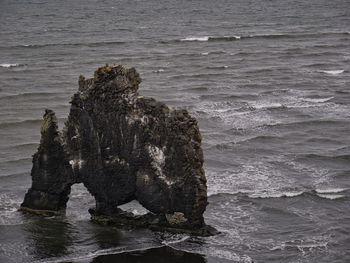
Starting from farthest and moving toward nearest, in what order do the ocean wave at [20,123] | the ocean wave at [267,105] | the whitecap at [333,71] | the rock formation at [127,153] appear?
the whitecap at [333,71], the ocean wave at [267,105], the ocean wave at [20,123], the rock formation at [127,153]

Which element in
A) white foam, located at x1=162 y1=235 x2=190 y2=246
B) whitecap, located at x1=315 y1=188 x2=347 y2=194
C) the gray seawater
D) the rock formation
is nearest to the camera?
the rock formation

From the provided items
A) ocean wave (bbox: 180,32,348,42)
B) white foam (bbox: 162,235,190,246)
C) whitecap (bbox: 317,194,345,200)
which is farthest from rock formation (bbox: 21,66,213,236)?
ocean wave (bbox: 180,32,348,42)

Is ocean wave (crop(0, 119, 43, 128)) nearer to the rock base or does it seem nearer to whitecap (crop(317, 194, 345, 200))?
the rock base

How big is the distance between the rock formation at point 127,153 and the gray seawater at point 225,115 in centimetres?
111

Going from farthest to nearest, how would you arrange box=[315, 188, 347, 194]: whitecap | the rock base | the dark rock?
box=[315, 188, 347, 194]: whitecap → the dark rock → the rock base

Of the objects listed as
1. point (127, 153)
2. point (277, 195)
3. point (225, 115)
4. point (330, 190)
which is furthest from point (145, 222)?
point (225, 115)

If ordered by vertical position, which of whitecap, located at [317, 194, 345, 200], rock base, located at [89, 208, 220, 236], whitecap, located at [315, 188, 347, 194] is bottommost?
whitecap, located at [317, 194, 345, 200]

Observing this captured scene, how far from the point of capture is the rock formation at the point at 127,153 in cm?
2306

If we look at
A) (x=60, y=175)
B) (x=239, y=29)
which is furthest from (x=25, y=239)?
(x=239, y=29)

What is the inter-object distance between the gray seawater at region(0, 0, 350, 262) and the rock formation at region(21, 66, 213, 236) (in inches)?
43.8

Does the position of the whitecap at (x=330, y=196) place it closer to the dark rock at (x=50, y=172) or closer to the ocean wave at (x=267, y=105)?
the dark rock at (x=50, y=172)

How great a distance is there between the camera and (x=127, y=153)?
78.5ft

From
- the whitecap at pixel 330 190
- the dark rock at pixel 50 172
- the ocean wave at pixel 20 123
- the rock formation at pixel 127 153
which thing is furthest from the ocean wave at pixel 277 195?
the ocean wave at pixel 20 123

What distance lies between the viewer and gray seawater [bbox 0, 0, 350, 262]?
24.5 meters
